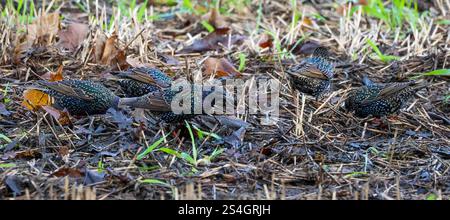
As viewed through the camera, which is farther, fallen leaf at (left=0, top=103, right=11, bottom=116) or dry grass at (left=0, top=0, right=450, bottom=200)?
fallen leaf at (left=0, top=103, right=11, bottom=116)

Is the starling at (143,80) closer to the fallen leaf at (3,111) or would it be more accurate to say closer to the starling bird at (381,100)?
the fallen leaf at (3,111)

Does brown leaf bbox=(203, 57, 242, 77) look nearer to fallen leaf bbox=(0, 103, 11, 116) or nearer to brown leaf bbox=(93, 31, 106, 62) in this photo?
brown leaf bbox=(93, 31, 106, 62)

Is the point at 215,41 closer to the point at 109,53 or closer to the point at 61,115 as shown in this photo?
the point at 109,53

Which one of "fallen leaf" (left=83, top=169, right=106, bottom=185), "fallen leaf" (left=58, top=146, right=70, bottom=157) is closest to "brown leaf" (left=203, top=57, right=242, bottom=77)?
"fallen leaf" (left=58, top=146, right=70, bottom=157)
